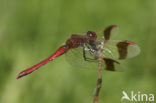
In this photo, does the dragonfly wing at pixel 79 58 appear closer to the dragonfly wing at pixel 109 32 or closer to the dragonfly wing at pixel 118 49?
the dragonfly wing at pixel 118 49

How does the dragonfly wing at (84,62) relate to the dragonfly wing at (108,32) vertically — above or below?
below

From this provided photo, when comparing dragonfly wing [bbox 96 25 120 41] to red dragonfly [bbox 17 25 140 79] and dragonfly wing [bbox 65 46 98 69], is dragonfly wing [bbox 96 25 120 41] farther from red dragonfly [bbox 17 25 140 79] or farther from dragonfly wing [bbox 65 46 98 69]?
dragonfly wing [bbox 65 46 98 69]

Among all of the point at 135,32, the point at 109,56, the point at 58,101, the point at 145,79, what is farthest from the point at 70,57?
the point at 135,32

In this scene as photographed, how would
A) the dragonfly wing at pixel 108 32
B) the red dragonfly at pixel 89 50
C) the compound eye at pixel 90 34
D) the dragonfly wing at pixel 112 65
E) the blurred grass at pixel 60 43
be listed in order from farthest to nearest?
the blurred grass at pixel 60 43
the dragonfly wing at pixel 108 32
the compound eye at pixel 90 34
the red dragonfly at pixel 89 50
the dragonfly wing at pixel 112 65

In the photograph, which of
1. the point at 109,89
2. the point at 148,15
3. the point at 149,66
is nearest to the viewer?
the point at 109,89

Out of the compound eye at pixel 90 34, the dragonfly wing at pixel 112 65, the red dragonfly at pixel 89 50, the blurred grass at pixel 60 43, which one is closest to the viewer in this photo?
the dragonfly wing at pixel 112 65

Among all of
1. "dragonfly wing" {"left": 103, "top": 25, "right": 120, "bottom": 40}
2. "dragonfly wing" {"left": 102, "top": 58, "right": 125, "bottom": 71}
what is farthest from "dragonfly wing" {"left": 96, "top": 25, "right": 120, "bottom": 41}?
"dragonfly wing" {"left": 102, "top": 58, "right": 125, "bottom": 71}

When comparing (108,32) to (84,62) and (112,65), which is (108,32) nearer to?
(84,62)

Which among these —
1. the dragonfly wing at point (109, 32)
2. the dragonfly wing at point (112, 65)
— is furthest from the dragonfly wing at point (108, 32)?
the dragonfly wing at point (112, 65)

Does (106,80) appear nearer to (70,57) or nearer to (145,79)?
(145,79)
